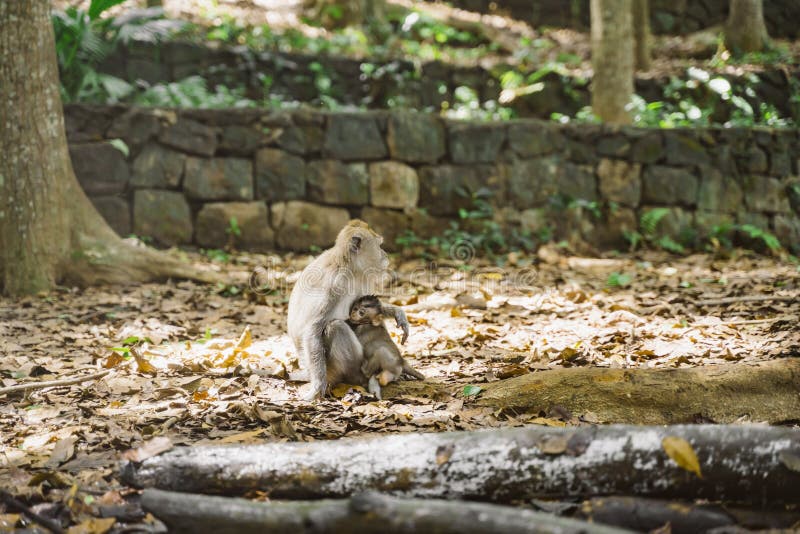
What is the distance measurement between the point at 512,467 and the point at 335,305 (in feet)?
6.61

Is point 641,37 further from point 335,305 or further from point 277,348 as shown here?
point 335,305

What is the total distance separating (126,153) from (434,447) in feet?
21.6

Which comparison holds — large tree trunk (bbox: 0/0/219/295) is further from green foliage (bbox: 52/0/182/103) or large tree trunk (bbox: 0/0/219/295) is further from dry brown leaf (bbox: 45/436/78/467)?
dry brown leaf (bbox: 45/436/78/467)

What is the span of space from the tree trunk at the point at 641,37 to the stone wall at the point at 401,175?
10.9ft

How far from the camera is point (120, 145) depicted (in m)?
7.88

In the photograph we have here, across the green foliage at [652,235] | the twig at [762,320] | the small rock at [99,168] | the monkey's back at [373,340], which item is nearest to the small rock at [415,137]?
the green foliage at [652,235]

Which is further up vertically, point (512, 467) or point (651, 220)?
point (651, 220)

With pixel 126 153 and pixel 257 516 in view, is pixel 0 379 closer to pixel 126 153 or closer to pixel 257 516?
pixel 257 516

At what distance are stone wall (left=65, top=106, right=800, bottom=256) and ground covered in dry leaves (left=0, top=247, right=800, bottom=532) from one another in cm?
83

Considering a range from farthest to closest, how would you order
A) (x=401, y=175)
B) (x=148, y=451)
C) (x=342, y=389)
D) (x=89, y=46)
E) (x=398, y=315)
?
(x=401, y=175), (x=89, y=46), (x=398, y=315), (x=342, y=389), (x=148, y=451)

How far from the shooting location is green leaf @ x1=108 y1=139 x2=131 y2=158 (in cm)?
789

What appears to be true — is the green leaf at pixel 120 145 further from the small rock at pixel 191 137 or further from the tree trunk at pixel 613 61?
the tree trunk at pixel 613 61

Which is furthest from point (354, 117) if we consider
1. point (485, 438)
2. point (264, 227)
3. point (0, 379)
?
point (485, 438)

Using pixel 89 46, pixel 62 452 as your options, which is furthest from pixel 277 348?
pixel 89 46
